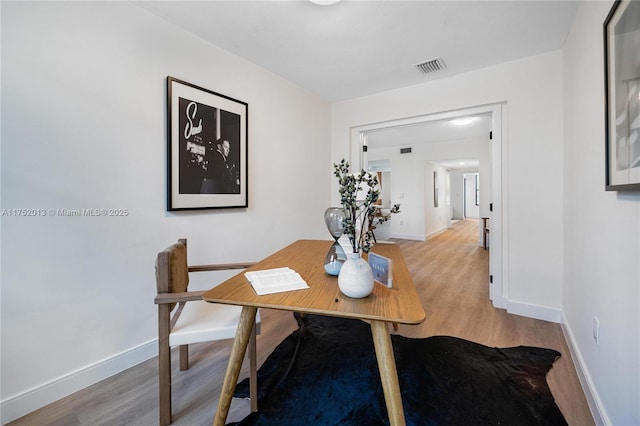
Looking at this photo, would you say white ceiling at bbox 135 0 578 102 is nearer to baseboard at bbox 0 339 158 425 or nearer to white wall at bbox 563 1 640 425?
white wall at bbox 563 1 640 425

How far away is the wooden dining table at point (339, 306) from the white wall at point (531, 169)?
1884mm

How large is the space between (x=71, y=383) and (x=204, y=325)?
97 centimetres

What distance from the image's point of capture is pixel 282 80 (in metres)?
2.96

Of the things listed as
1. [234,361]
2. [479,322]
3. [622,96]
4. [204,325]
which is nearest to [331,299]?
[234,361]

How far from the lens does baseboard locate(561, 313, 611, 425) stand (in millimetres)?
1243

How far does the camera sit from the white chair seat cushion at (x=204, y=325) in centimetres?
128

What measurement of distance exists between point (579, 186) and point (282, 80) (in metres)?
2.77

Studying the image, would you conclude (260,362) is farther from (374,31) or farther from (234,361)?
(374,31)

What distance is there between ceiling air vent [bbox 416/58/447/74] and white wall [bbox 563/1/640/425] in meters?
0.94

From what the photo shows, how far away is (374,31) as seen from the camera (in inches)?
82.7

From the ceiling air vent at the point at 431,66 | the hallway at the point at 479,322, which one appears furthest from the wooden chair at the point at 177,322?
the ceiling air vent at the point at 431,66

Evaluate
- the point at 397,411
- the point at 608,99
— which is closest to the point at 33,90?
the point at 397,411

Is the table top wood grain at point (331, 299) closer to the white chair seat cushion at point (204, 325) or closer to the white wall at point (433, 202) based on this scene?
the white chair seat cushion at point (204, 325)

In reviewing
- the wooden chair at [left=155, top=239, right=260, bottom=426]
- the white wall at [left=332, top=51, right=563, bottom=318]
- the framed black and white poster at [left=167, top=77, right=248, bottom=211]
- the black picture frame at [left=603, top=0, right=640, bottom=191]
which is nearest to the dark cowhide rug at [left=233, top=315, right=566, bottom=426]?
the wooden chair at [left=155, top=239, right=260, bottom=426]
